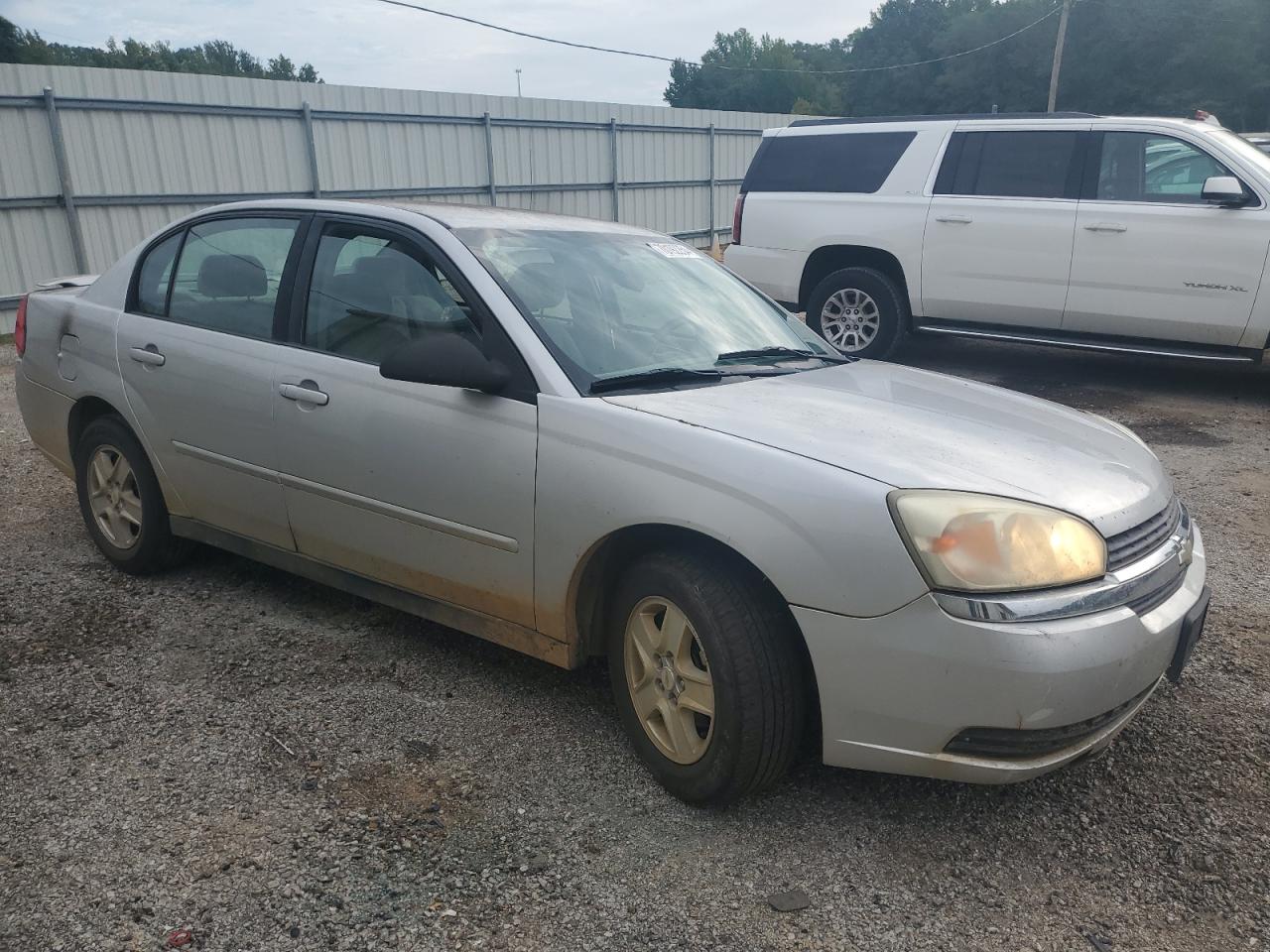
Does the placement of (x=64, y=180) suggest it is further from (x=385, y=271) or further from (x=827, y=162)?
(x=385, y=271)

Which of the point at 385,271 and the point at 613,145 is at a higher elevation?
the point at 613,145

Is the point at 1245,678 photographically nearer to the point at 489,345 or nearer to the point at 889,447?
the point at 889,447

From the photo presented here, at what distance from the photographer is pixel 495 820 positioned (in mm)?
2619

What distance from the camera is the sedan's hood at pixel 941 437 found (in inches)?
96.1

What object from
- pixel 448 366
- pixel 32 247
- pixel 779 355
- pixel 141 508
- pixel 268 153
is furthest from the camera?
pixel 268 153

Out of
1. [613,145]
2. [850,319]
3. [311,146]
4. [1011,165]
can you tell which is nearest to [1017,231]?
[1011,165]

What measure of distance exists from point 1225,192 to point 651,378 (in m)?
5.69

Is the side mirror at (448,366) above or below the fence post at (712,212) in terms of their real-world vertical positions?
above

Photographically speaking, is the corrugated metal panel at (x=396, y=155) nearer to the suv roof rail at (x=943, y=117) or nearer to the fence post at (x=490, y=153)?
the fence post at (x=490, y=153)

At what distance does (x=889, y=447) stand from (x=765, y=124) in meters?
20.9

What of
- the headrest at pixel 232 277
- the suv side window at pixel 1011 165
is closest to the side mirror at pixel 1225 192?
the suv side window at pixel 1011 165

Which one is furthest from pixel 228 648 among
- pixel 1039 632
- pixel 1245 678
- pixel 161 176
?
pixel 161 176

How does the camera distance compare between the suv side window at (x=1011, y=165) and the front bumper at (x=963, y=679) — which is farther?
the suv side window at (x=1011, y=165)

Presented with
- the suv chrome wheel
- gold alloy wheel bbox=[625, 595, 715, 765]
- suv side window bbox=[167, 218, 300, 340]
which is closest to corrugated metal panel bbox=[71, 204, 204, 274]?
the suv chrome wheel
